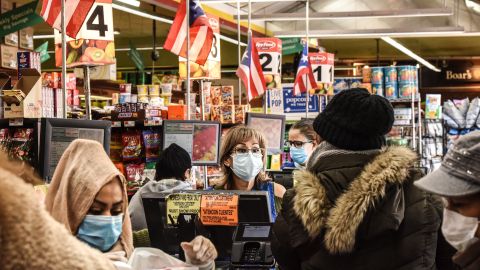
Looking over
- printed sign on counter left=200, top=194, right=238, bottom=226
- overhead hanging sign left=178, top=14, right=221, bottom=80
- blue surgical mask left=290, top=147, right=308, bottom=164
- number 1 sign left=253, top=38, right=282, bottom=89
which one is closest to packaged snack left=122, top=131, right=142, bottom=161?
overhead hanging sign left=178, top=14, right=221, bottom=80

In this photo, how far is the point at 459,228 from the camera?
7.89 feet

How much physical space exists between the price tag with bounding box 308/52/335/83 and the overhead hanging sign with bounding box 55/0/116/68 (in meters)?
8.52

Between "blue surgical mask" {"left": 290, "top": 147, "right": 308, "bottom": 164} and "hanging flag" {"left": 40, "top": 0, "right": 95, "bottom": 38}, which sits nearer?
"hanging flag" {"left": 40, "top": 0, "right": 95, "bottom": 38}

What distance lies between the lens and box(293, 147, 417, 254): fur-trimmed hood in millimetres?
2680

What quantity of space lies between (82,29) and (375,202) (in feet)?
10.2

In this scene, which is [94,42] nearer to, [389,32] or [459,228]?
[459,228]

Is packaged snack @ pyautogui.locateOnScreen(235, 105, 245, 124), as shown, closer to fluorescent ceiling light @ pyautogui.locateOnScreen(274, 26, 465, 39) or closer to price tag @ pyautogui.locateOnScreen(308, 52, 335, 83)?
price tag @ pyautogui.locateOnScreen(308, 52, 335, 83)

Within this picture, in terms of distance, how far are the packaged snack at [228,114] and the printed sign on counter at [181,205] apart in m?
5.27

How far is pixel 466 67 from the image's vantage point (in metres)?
26.6

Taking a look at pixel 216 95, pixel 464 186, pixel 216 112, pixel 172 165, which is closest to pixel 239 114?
pixel 216 112

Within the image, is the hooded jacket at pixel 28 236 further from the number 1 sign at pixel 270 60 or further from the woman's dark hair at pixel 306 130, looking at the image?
the number 1 sign at pixel 270 60

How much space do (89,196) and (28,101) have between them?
8.45 feet

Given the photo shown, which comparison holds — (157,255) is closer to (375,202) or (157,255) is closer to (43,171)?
(375,202)

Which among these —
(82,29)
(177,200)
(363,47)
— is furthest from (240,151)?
(363,47)
